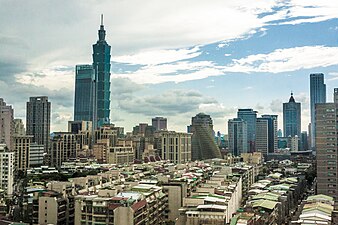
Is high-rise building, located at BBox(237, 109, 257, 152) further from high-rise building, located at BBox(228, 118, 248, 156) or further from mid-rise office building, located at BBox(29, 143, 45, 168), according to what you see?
mid-rise office building, located at BBox(29, 143, 45, 168)

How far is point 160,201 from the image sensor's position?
30781mm

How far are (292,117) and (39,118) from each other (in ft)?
339

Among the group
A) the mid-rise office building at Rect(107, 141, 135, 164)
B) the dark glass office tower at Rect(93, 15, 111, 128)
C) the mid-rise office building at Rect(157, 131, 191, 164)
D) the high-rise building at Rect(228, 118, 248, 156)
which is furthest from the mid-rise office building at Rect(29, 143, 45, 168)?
the dark glass office tower at Rect(93, 15, 111, 128)

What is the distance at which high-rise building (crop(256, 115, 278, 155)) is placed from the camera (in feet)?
444

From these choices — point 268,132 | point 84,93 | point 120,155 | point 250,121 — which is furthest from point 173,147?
point 84,93

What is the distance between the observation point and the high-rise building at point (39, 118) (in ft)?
345

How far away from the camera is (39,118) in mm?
106188

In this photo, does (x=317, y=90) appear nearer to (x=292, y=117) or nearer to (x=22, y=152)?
(x=292, y=117)

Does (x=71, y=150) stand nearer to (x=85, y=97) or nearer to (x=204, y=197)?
(x=204, y=197)

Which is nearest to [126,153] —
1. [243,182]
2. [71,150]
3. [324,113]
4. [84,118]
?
[71,150]

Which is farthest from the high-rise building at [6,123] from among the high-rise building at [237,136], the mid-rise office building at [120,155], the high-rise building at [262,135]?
the high-rise building at [262,135]

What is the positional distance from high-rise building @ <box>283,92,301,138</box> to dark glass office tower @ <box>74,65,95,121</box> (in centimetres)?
7641

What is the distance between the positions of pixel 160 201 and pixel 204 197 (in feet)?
13.3

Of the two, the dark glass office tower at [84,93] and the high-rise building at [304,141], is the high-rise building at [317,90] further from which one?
the dark glass office tower at [84,93]
